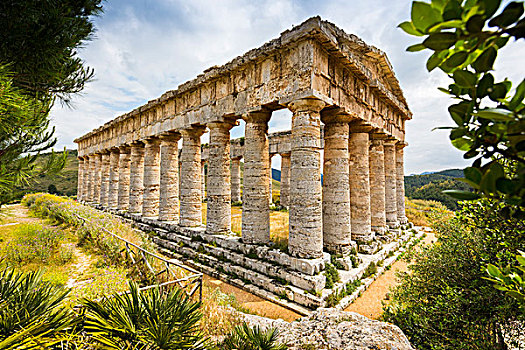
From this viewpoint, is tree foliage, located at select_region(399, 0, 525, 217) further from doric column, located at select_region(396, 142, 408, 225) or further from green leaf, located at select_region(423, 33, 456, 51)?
doric column, located at select_region(396, 142, 408, 225)

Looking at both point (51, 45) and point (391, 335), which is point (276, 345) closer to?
point (391, 335)

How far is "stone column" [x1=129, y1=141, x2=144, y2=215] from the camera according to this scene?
1684cm

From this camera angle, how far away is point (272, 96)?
8859mm

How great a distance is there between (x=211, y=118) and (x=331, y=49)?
5755 millimetres

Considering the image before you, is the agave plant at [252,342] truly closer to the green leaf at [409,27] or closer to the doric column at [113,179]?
the green leaf at [409,27]

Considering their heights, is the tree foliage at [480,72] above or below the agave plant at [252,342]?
above

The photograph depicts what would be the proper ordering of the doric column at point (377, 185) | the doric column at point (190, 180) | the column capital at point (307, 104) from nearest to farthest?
the column capital at point (307, 104), the doric column at point (190, 180), the doric column at point (377, 185)

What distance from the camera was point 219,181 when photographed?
11.1 metres

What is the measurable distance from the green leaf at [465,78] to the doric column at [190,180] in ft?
40.7

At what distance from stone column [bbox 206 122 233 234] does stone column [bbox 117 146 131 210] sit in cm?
1107

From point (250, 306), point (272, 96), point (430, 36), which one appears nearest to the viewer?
point (430, 36)

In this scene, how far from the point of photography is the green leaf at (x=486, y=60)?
87 centimetres

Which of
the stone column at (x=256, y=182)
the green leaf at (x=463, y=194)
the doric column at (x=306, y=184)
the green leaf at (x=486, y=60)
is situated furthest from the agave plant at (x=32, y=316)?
the stone column at (x=256, y=182)

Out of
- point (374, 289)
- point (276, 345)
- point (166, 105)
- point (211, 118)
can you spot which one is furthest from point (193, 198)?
point (276, 345)
